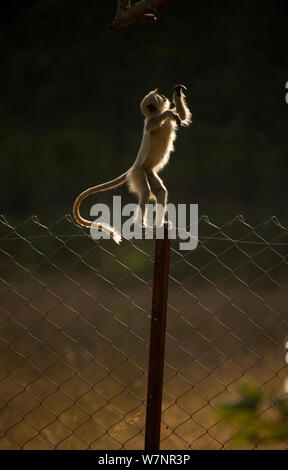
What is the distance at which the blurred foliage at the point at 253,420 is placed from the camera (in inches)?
25.0

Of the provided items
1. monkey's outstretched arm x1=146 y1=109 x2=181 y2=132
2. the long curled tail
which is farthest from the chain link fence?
monkey's outstretched arm x1=146 y1=109 x2=181 y2=132

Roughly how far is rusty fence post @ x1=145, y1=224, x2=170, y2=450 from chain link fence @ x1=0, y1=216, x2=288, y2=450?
0.31ft

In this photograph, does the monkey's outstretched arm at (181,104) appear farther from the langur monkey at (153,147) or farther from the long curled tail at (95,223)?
the long curled tail at (95,223)

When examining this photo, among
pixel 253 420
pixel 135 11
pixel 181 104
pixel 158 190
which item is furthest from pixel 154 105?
pixel 253 420

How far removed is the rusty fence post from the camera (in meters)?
1.56

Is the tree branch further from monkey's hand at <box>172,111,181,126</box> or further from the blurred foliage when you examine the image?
the blurred foliage

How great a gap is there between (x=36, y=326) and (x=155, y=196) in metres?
1.73

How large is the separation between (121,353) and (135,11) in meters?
2.24

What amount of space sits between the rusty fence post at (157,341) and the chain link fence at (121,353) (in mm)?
93

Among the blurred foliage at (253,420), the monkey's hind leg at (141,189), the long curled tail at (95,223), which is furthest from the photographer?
the monkey's hind leg at (141,189)

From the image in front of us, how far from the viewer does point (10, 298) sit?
427 centimetres

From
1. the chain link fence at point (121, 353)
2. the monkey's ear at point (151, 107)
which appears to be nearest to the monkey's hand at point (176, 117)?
the monkey's ear at point (151, 107)
